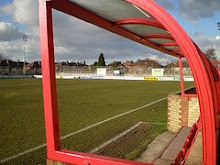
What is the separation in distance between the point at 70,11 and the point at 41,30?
464 mm

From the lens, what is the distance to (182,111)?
802 cm

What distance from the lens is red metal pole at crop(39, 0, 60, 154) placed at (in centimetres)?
287

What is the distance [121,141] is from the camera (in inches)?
290

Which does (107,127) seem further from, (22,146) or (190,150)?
(190,150)

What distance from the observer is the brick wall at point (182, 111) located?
777 cm

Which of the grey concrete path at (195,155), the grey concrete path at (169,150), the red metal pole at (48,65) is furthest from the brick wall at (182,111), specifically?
the red metal pole at (48,65)

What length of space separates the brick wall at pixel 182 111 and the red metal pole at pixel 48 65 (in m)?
5.67

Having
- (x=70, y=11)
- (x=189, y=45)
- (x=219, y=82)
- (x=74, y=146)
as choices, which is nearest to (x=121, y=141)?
(x=74, y=146)

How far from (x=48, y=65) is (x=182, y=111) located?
19.7 ft

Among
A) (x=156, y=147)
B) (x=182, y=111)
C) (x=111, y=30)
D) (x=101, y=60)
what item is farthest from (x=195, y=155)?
(x=101, y=60)

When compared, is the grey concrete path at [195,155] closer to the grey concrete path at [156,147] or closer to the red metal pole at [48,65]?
the grey concrete path at [156,147]

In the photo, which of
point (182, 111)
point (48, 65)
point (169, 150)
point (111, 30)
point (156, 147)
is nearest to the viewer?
point (48, 65)

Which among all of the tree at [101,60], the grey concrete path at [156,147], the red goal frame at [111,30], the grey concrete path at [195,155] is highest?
the tree at [101,60]

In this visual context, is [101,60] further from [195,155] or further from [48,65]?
[48,65]
